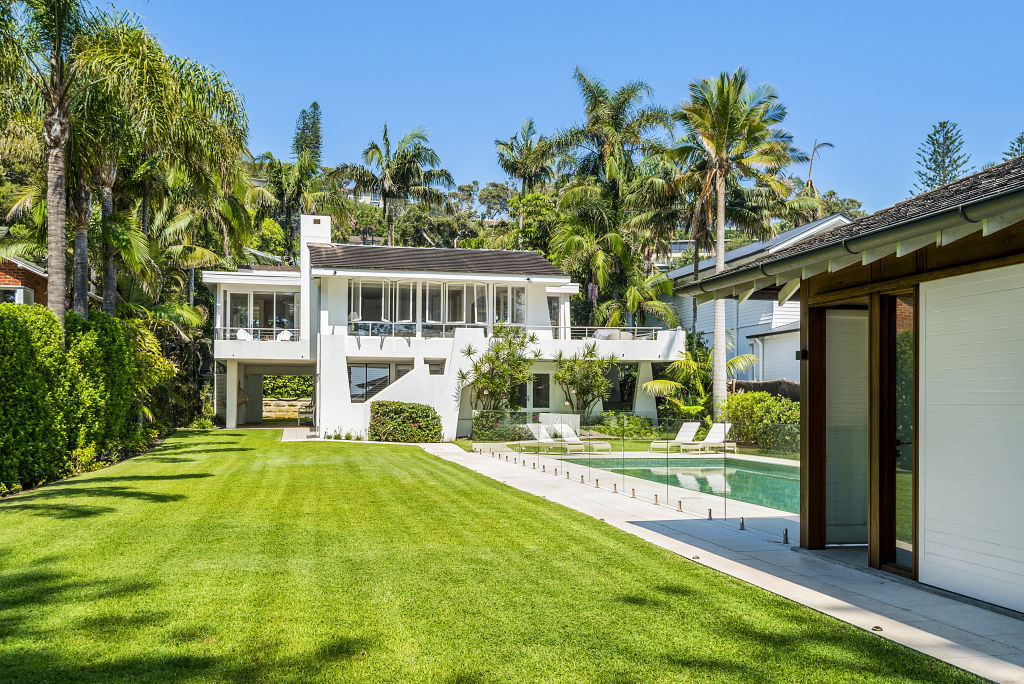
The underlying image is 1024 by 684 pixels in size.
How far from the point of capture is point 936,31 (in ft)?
108

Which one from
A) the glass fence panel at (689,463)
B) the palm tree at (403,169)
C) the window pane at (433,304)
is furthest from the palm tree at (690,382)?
the palm tree at (403,169)

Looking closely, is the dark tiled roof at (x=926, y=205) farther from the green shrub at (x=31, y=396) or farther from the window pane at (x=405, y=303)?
the window pane at (x=405, y=303)

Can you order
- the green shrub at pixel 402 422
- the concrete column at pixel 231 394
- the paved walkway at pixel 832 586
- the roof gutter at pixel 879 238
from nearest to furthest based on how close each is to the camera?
1. the roof gutter at pixel 879 238
2. the paved walkway at pixel 832 586
3. the green shrub at pixel 402 422
4. the concrete column at pixel 231 394

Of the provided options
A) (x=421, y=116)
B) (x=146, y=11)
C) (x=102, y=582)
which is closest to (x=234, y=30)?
(x=146, y=11)

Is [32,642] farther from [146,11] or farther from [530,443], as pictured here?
[530,443]

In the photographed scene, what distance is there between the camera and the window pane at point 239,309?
111ft

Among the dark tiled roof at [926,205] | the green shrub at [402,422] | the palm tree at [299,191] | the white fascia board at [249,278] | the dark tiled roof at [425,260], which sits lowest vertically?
the green shrub at [402,422]

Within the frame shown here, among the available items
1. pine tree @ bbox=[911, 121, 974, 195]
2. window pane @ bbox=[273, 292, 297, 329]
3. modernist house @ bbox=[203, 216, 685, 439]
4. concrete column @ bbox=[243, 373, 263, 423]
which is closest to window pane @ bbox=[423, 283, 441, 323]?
modernist house @ bbox=[203, 216, 685, 439]

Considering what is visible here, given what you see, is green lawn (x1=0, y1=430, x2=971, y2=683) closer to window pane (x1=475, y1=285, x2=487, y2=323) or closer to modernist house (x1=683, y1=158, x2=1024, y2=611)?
modernist house (x1=683, y1=158, x2=1024, y2=611)

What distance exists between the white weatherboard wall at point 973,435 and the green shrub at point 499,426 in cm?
1557

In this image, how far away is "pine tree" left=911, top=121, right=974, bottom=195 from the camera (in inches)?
1950

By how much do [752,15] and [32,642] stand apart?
24629 millimetres

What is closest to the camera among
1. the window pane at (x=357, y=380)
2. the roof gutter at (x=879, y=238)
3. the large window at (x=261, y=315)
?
the roof gutter at (x=879, y=238)

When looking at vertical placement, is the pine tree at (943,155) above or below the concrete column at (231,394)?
above
